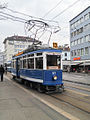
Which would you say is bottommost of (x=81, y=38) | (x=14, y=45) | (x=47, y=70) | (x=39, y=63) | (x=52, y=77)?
(x=52, y=77)

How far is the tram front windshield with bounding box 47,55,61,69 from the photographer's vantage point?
981cm

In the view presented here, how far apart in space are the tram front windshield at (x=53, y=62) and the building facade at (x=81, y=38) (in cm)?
2895

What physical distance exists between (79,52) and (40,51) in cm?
3725

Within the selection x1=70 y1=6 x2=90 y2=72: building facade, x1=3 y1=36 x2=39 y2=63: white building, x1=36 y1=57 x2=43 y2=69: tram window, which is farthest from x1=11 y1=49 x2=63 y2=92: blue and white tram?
x1=3 y1=36 x2=39 y2=63: white building

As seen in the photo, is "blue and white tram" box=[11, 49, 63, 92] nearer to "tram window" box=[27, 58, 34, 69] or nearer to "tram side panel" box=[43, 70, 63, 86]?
"tram side panel" box=[43, 70, 63, 86]

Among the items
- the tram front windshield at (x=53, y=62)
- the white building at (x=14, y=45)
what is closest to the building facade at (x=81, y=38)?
the tram front windshield at (x=53, y=62)

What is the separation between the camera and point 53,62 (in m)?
10.0

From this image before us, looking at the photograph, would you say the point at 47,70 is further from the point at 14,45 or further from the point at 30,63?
the point at 14,45

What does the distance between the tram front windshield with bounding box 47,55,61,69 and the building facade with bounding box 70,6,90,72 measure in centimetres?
2895

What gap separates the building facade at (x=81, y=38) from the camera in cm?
4084

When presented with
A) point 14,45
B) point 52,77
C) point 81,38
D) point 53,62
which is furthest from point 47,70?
point 14,45

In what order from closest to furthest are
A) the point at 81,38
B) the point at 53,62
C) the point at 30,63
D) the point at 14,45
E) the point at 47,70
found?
the point at 47,70
the point at 53,62
the point at 30,63
the point at 81,38
the point at 14,45

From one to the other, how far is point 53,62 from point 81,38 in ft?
119

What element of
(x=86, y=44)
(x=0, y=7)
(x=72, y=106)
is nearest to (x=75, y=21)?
(x=86, y=44)
